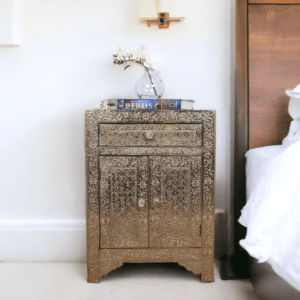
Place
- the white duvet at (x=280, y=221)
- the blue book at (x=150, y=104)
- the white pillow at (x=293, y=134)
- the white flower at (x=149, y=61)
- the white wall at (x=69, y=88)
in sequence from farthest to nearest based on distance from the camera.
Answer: the white wall at (x=69, y=88) < the white flower at (x=149, y=61) < the blue book at (x=150, y=104) < the white pillow at (x=293, y=134) < the white duvet at (x=280, y=221)

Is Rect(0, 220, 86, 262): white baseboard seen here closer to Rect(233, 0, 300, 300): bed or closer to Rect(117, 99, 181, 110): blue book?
Rect(117, 99, 181, 110): blue book

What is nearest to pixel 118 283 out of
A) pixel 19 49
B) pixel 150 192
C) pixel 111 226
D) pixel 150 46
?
pixel 111 226

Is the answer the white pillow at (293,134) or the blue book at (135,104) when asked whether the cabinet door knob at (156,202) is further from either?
the white pillow at (293,134)

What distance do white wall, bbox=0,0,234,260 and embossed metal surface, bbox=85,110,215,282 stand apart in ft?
1.25

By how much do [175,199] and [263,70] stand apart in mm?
875

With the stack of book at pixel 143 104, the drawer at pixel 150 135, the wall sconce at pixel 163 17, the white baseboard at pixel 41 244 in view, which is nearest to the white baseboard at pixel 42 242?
the white baseboard at pixel 41 244

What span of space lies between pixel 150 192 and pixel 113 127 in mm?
367

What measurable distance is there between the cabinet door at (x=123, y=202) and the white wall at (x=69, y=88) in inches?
16.5

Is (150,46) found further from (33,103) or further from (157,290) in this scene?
(157,290)

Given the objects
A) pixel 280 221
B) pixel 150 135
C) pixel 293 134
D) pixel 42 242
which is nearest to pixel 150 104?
pixel 150 135

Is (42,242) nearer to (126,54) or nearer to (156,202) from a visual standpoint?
(156,202)

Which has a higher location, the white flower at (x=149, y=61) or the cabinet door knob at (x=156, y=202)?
the white flower at (x=149, y=61)

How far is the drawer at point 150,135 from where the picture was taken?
4.68 ft

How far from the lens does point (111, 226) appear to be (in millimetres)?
1457
